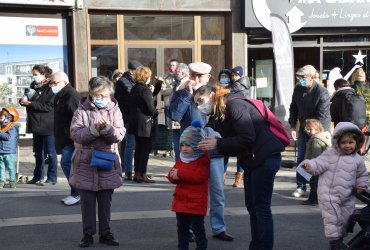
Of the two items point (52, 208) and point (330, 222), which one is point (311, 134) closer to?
point (330, 222)

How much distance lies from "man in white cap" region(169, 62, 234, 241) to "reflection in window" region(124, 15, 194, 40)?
300 inches

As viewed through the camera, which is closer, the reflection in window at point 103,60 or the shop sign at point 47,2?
the shop sign at point 47,2

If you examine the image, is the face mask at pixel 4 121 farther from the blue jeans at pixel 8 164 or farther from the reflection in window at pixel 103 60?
the reflection in window at pixel 103 60

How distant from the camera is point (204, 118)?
6598 millimetres

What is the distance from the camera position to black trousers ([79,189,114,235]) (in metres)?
6.00

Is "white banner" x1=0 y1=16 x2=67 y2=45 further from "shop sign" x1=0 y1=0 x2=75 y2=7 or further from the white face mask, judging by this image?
the white face mask

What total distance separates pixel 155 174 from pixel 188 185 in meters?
5.22

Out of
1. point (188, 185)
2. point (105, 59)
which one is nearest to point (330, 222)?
point (188, 185)

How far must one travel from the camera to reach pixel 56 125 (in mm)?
7754

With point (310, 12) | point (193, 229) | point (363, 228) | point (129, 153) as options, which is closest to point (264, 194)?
point (193, 229)

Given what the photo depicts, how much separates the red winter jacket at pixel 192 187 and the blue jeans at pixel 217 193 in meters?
0.77

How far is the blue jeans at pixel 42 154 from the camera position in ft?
30.6

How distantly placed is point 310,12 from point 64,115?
885 centimetres

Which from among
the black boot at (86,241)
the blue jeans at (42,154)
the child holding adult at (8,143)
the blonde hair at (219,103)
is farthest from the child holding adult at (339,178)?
the child holding adult at (8,143)
